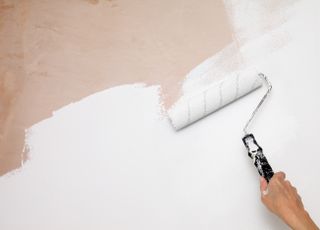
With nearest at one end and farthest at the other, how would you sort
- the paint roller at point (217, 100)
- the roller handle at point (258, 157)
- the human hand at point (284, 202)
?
the human hand at point (284, 202), the roller handle at point (258, 157), the paint roller at point (217, 100)

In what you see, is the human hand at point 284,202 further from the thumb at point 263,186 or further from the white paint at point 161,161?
the white paint at point 161,161

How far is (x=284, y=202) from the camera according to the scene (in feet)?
3.79

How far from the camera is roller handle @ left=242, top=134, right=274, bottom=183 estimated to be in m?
1.24

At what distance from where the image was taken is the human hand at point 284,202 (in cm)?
111

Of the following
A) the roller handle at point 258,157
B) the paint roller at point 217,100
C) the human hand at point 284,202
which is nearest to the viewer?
the human hand at point 284,202

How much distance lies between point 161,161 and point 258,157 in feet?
1.12

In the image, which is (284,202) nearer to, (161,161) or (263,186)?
(263,186)

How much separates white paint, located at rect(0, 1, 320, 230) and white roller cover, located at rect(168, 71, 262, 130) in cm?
6

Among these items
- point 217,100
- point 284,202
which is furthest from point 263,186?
point 217,100

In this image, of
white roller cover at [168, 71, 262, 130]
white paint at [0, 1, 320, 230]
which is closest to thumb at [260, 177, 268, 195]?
white paint at [0, 1, 320, 230]

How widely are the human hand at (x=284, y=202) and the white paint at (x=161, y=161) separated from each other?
129mm

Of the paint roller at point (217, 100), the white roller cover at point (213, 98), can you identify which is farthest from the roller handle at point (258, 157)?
the white roller cover at point (213, 98)

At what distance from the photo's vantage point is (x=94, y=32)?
1583mm

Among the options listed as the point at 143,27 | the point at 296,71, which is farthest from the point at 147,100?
the point at 296,71
